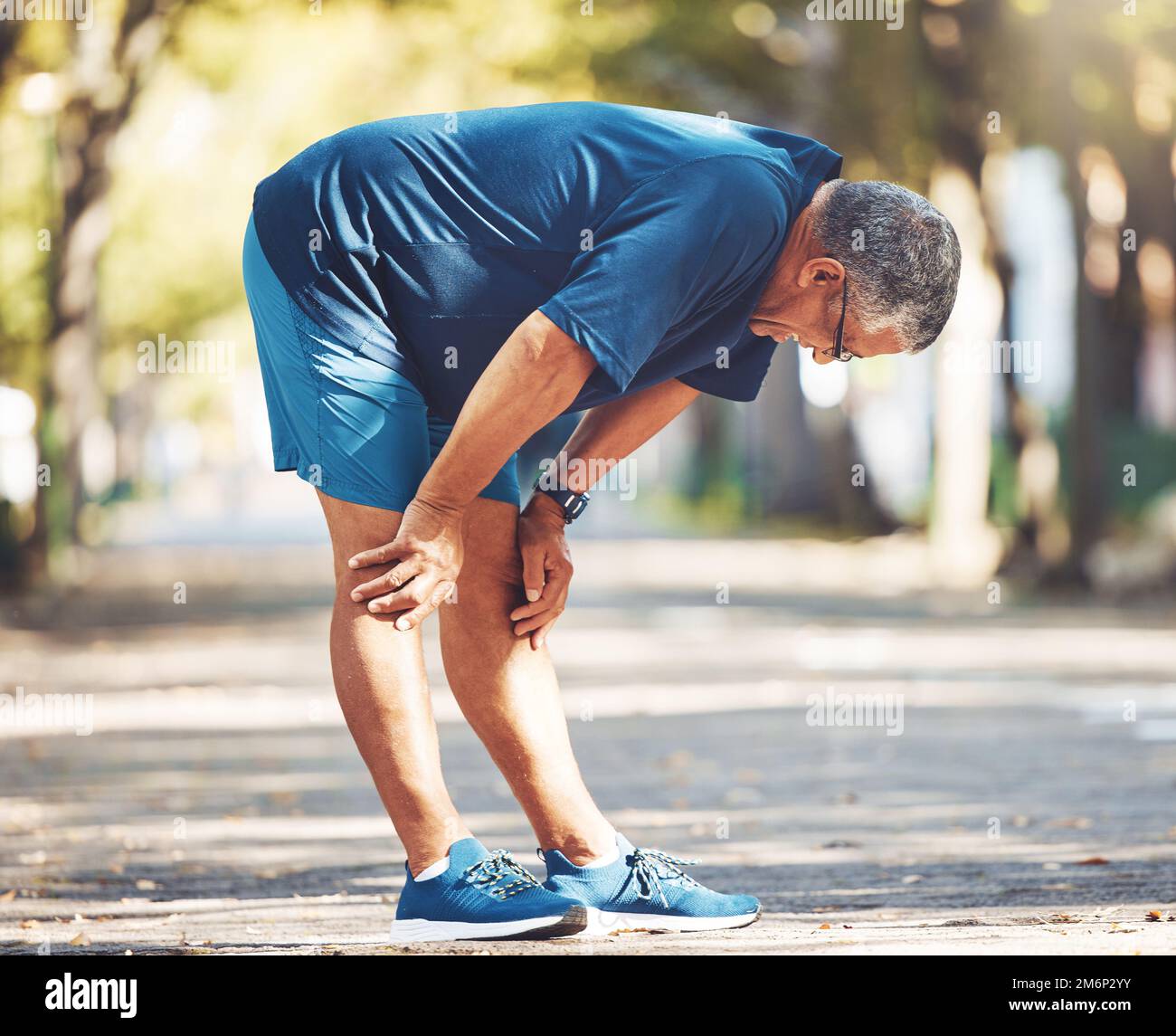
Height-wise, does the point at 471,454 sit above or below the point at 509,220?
below

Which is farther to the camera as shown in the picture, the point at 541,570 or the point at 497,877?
the point at 541,570

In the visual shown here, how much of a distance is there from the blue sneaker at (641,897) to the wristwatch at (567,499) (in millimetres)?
709

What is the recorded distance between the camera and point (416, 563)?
12.2 feet

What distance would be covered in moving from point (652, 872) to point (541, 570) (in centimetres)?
66

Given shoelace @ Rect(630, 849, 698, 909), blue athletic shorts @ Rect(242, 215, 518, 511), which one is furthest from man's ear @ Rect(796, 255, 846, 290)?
shoelace @ Rect(630, 849, 698, 909)

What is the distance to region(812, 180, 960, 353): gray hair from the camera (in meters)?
3.73

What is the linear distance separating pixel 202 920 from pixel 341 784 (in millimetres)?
2774

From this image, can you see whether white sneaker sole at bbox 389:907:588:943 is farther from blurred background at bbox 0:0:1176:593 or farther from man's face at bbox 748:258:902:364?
blurred background at bbox 0:0:1176:593

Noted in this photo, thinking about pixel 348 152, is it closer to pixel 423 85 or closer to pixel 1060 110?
pixel 1060 110

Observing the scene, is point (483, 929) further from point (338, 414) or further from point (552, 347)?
point (552, 347)

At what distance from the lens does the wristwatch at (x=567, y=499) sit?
4277 millimetres

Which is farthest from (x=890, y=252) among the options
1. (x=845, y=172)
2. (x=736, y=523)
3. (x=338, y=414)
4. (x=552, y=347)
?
(x=736, y=523)

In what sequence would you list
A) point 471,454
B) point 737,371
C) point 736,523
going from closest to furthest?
point 471,454 < point 737,371 < point 736,523

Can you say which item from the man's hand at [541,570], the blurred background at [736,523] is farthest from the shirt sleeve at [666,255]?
the blurred background at [736,523]
